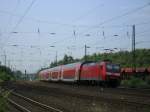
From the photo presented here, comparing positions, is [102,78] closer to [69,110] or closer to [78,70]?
[78,70]

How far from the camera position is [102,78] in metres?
39.8

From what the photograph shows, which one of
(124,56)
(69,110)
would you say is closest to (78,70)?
(69,110)

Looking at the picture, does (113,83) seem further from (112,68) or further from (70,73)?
(70,73)

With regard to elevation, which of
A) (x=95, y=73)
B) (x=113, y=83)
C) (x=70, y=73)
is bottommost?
(x=113, y=83)

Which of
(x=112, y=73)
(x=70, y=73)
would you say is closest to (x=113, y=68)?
(x=112, y=73)

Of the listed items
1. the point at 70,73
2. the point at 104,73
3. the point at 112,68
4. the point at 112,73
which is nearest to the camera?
the point at 104,73

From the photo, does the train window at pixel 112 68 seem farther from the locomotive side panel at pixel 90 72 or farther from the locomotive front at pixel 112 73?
the locomotive side panel at pixel 90 72

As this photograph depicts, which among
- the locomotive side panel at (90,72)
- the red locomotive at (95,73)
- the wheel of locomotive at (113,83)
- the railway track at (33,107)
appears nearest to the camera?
the railway track at (33,107)

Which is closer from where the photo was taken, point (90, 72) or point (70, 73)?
point (90, 72)

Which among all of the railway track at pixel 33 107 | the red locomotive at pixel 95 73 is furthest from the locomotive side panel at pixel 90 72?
the railway track at pixel 33 107

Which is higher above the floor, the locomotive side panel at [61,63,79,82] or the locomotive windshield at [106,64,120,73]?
the locomotive windshield at [106,64,120,73]

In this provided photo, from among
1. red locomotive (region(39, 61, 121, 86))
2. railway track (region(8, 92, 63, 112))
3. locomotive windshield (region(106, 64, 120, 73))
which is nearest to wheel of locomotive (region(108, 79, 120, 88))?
red locomotive (region(39, 61, 121, 86))

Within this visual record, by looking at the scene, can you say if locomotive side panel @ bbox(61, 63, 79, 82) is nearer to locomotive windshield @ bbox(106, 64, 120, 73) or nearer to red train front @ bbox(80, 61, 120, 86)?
red train front @ bbox(80, 61, 120, 86)

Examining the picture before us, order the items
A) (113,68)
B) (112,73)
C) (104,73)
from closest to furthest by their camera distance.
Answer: (104,73), (112,73), (113,68)
